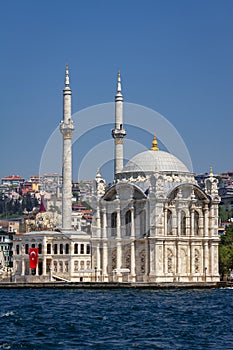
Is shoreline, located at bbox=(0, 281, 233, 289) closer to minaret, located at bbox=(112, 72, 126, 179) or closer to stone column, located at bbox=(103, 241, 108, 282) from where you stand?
stone column, located at bbox=(103, 241, 108, 282)

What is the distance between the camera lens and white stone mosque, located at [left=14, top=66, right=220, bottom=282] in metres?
84.5

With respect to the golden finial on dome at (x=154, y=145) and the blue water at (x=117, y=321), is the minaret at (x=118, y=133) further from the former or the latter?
the blue water at (x=117, y=321)

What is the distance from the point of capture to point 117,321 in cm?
4825

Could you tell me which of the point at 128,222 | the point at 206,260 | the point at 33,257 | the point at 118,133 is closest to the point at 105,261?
the point at 128,222

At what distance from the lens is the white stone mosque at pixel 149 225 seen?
277 ft

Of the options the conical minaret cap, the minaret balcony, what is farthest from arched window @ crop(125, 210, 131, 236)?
the minaret balcony

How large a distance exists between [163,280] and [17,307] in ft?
91.1

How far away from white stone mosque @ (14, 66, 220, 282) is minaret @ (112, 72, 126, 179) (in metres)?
0.08

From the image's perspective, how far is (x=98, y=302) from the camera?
63.9 m

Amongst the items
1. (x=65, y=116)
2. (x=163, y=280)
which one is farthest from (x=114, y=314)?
(x=65, y=116)

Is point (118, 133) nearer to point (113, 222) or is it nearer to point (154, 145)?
point (154, 145)

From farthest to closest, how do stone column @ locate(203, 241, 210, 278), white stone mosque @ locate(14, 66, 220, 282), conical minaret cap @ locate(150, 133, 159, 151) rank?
conical minaret cap @ locate(150, 133, 159, 151), stone column @ locate(203, 241, 210, 278), white stone mosque @ locate(14, 66, 220, 282)

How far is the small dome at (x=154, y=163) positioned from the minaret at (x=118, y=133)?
6.74 feet

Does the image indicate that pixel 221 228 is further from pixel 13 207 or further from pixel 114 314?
pixel 114 314
